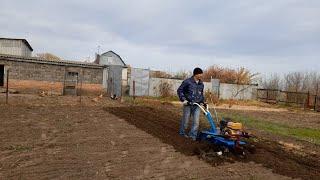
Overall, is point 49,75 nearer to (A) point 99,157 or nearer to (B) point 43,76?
(B) point 43,76

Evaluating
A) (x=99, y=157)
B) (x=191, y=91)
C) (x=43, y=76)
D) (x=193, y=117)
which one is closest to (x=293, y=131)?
(x=193, y=117)

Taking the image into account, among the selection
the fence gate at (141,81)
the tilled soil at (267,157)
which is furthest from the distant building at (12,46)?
the tilled soil at (267,157)

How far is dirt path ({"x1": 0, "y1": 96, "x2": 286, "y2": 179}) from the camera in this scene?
24.4 ft

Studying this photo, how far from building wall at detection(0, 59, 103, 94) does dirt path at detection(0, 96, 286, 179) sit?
78.0 ft

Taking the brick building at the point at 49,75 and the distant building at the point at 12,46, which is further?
the distant building at the point at 12,46

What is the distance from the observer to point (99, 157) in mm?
8672

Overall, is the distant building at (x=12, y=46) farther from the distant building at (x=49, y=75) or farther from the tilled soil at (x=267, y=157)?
the tilled soil at (x=267, y=157)

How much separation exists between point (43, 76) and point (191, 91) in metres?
27.5

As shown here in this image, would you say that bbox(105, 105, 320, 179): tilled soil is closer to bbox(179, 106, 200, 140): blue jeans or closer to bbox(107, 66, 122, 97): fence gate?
bbox(179, 106, 200, 140): blue jeans

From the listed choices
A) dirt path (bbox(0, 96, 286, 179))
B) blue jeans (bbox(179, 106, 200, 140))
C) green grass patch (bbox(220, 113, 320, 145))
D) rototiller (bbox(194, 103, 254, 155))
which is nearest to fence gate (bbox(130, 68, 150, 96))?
green grass patch (bbox(220, 113, 320, 145))

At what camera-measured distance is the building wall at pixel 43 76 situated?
35656 mm

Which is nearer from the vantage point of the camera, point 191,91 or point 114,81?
point 191,91

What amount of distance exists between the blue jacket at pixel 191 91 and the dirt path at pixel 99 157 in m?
1.12

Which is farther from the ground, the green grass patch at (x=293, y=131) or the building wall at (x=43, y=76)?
the building wall at (x=43, y=76)
